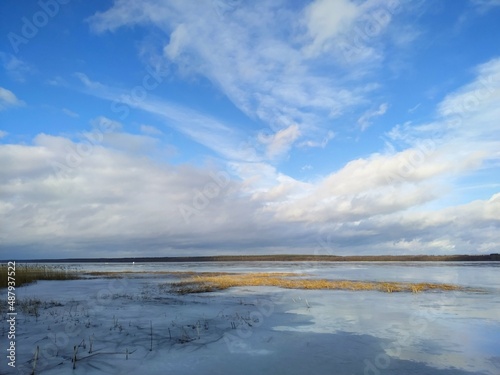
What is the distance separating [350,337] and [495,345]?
14.8 ft

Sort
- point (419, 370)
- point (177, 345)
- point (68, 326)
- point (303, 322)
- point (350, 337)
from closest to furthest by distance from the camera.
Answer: point (419, 370), point (177, 345), point (350, 337), point (68, 326), point (303, 322)

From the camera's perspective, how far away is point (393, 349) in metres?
11.4

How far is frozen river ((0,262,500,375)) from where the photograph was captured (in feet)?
32.4

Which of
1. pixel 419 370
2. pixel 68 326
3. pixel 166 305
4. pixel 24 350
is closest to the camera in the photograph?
pixel 419 370

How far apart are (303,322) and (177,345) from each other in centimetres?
604

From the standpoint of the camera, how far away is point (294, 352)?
1122cm

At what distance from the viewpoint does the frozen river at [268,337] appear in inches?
389

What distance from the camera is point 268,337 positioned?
1316 cm

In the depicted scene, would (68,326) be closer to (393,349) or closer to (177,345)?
(177,345)

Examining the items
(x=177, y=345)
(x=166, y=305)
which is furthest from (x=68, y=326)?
(x=166, y=305)

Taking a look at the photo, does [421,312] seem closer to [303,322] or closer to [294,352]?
[303,322]

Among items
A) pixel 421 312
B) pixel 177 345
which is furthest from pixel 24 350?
pixel 421 312

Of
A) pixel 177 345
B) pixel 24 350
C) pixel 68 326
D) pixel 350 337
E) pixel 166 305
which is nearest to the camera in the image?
pixel 24 350

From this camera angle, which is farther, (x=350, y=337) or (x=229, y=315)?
(x=229, y=315)
